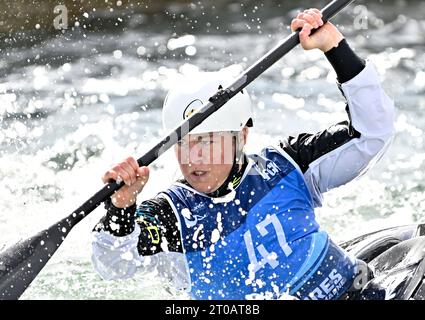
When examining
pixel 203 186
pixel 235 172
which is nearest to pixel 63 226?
pixel 203 186

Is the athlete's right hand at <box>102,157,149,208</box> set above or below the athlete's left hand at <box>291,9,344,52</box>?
below

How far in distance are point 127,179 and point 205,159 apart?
31cm

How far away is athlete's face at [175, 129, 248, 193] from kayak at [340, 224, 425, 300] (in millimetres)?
703

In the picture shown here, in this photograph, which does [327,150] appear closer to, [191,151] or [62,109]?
[191,151]

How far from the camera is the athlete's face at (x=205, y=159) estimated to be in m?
3.40

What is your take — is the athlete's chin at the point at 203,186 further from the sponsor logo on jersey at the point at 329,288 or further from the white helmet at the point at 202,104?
the sponsor logo on jersey at the point at 329,288

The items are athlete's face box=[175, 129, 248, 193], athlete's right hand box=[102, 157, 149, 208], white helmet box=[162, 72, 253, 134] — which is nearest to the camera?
athlete's right hand box=[102, 157, 149, 208]

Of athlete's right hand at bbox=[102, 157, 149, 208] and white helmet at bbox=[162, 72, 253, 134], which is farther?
white helmet at bbox=[162, 72, 253, 134]

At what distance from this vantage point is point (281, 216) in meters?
3.46

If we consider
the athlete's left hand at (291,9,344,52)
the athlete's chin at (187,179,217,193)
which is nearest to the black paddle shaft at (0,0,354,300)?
the athlete's left hand at (291,9,344,52)

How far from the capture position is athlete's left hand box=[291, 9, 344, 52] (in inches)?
137

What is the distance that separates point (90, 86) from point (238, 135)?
262 inches

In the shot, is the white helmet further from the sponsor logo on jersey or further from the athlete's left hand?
the sponsor logo on jersey

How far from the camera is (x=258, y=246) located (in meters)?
3.42
